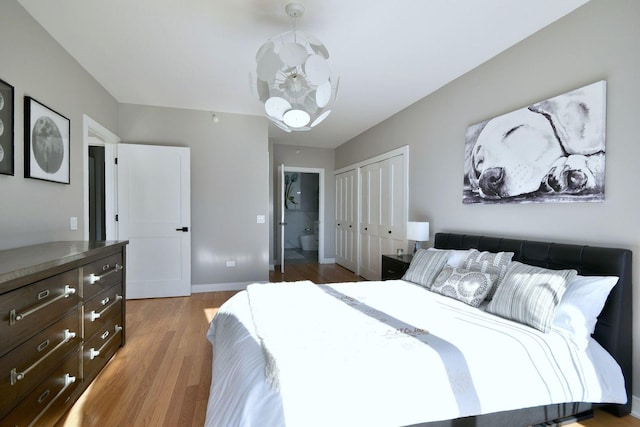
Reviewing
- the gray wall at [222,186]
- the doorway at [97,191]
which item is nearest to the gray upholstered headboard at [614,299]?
the gray wall at [222,186]

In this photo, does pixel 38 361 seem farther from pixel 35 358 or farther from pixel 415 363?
pixel 415 363

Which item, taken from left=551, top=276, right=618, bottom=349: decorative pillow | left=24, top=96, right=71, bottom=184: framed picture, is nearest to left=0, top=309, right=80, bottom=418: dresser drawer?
left=24, top=96, right=71, bottom=184: framed picture

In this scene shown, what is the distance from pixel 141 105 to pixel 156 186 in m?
1.12

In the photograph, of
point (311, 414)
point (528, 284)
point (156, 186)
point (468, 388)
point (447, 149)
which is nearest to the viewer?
point (311, 414)

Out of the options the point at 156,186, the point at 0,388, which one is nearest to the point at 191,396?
the point at 0,388

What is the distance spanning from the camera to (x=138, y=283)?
398 centimetres

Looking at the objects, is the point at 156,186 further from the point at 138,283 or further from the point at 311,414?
the point at 311,414

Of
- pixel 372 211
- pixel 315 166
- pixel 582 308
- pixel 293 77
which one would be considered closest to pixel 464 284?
pixel 582 308

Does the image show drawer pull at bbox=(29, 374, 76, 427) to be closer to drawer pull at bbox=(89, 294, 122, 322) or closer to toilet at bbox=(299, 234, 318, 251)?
drawer pull at bbox=(89, 294, 122, 322)

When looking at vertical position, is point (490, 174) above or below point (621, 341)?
above

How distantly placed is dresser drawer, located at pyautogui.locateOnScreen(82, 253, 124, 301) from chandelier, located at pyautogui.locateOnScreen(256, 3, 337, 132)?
1.65 meters

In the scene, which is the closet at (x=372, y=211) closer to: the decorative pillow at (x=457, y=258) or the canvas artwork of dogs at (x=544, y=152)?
the canvas artwork of dogs at (x=544, y=152)

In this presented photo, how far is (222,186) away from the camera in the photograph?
440cm

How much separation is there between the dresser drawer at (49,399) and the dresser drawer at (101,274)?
0.40m
